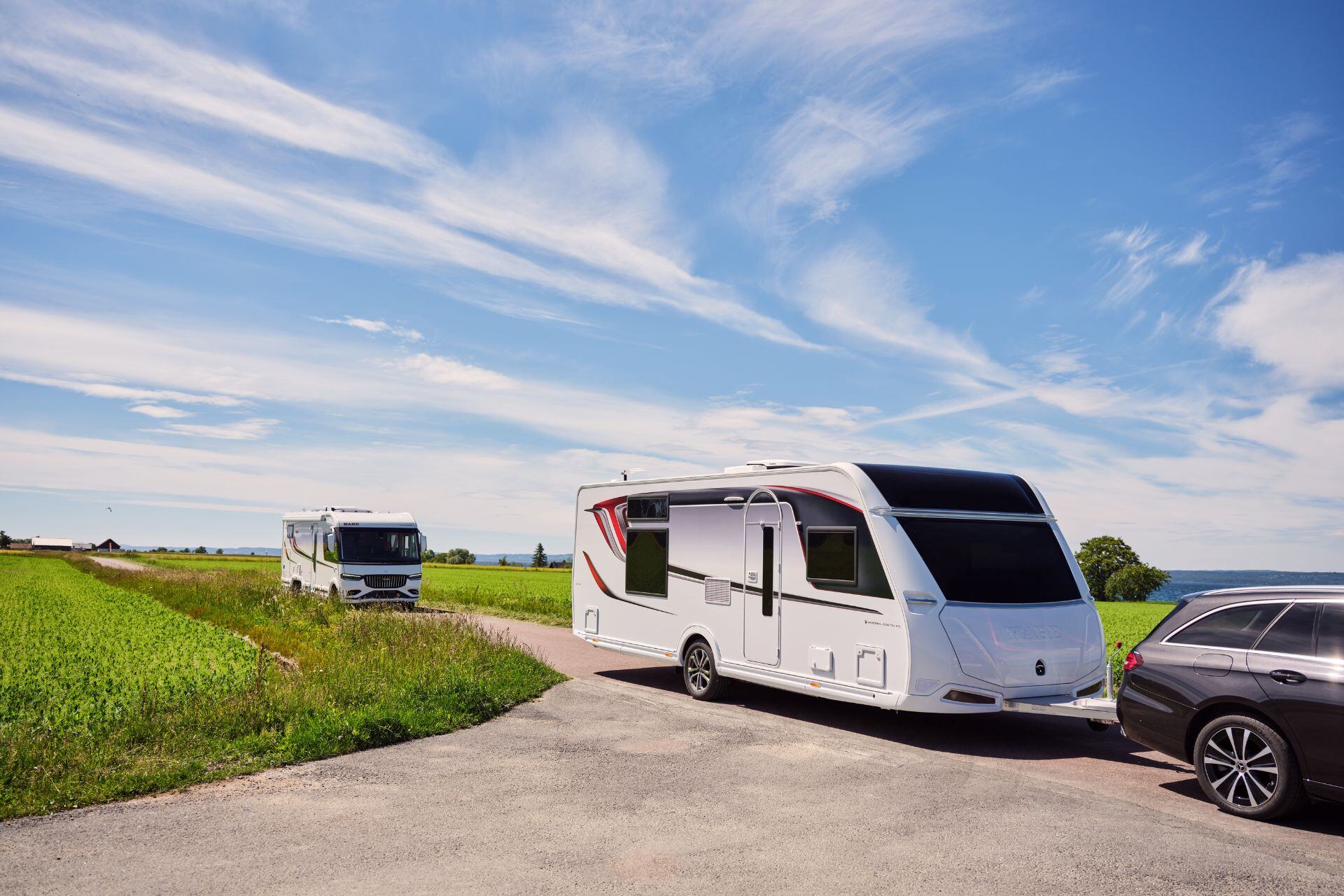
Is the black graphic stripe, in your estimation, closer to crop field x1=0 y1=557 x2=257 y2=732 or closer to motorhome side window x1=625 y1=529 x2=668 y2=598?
motorhome side window x1=625 y1=529 x2=668 y2=598

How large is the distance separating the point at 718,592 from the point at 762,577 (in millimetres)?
810

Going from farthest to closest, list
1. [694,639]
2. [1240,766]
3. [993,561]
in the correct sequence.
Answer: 1. [694,639]
2. [993,561]
3. [1240,766]

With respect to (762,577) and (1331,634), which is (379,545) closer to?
(762,577)

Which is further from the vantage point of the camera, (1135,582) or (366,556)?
(1135,582)

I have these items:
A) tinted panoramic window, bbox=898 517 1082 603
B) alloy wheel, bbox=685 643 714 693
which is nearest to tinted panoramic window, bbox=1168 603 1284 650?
tinted panoramic window, bbox=898 517 1082 603

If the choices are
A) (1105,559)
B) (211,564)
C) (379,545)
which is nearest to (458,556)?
(211,564)

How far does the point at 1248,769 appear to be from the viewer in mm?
6969

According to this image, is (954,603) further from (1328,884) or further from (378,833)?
(378,833)

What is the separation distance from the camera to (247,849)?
6180mm

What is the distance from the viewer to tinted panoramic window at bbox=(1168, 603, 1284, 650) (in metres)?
7.15

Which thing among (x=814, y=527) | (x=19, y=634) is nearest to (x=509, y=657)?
(x=814, y=527)

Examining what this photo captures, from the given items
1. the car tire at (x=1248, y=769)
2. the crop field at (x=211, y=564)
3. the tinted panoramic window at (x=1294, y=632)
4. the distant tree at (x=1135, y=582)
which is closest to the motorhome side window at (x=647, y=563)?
the car tire at (x=1248, y=769)

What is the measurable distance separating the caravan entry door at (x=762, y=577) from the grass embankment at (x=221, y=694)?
292cm

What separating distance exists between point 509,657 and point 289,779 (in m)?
6.05
